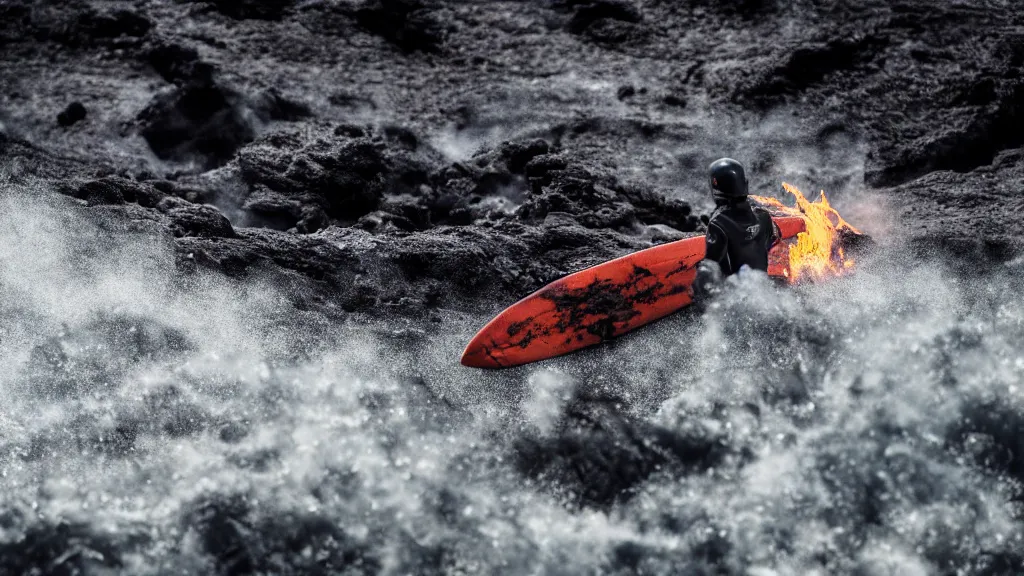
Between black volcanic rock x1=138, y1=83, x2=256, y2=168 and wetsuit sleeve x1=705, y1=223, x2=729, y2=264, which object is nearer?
wetsuit sleeve x1=705, y1=223, x2=729, y2=264

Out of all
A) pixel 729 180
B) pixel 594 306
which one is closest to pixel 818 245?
pixel 729 180

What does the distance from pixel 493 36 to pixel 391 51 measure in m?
0.81

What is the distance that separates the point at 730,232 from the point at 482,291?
4.72 ft

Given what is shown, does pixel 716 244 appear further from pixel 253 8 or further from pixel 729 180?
pixel 253 8

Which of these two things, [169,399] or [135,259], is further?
[135,259]

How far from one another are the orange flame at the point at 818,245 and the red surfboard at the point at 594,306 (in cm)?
11

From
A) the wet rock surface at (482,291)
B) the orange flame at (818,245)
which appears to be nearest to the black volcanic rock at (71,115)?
the wet rock surface at (482,291)

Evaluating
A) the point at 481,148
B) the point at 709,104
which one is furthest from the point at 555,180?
the point at 709,104

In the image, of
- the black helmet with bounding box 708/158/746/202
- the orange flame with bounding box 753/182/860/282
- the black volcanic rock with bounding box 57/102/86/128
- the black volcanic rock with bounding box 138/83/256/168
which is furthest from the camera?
the black volcanic rock with bounding box 57/102/86/128

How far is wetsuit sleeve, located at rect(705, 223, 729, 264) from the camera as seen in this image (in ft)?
16.8

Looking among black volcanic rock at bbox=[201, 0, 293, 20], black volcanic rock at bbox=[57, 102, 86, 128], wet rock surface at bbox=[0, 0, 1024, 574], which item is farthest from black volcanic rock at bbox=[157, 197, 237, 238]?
black volcanic rock at bbox=[201, 0, 293, 20]

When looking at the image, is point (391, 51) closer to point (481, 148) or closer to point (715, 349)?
point (481, 148)

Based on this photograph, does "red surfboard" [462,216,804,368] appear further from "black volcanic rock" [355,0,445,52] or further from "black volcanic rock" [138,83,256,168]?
"black volcanic rock" [355,0,445,52]

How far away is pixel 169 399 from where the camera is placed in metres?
4.85
